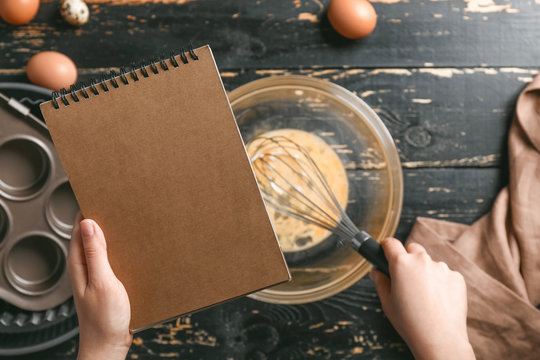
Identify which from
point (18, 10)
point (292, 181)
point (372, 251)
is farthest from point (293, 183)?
point (18, 10)

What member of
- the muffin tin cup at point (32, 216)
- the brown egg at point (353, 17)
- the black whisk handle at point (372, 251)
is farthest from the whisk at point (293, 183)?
the muffin tin cup at point (32, 216)

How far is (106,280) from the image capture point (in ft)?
1.75

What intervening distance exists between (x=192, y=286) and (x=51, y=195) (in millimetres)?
360

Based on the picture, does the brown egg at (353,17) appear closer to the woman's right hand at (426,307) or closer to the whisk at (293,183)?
the whisk at (293,183)

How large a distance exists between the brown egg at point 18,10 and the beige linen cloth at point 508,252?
2.66 ft

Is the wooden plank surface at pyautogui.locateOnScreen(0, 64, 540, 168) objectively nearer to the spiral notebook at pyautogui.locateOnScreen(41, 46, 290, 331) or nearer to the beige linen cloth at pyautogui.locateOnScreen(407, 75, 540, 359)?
the beige linen cloth at pyautogui.locateOnScreen(407, 75, 540, 359)

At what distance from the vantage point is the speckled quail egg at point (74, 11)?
781 mm

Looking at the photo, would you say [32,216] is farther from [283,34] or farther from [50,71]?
[283,34]

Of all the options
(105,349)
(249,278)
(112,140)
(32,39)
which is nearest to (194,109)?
(112,140)

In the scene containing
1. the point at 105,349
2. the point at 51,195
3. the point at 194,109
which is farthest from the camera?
the point at 51,195

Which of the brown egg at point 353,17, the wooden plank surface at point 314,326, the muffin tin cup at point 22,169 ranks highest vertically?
the brown egg at point 353,17

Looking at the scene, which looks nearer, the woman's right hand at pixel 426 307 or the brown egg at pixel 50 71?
the woman's right hand at pixel 426 307

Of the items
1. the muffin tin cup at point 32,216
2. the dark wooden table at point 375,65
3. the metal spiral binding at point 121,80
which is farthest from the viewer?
the dark wooden table at point 375,65

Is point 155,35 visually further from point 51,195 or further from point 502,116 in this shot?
point 502,116
